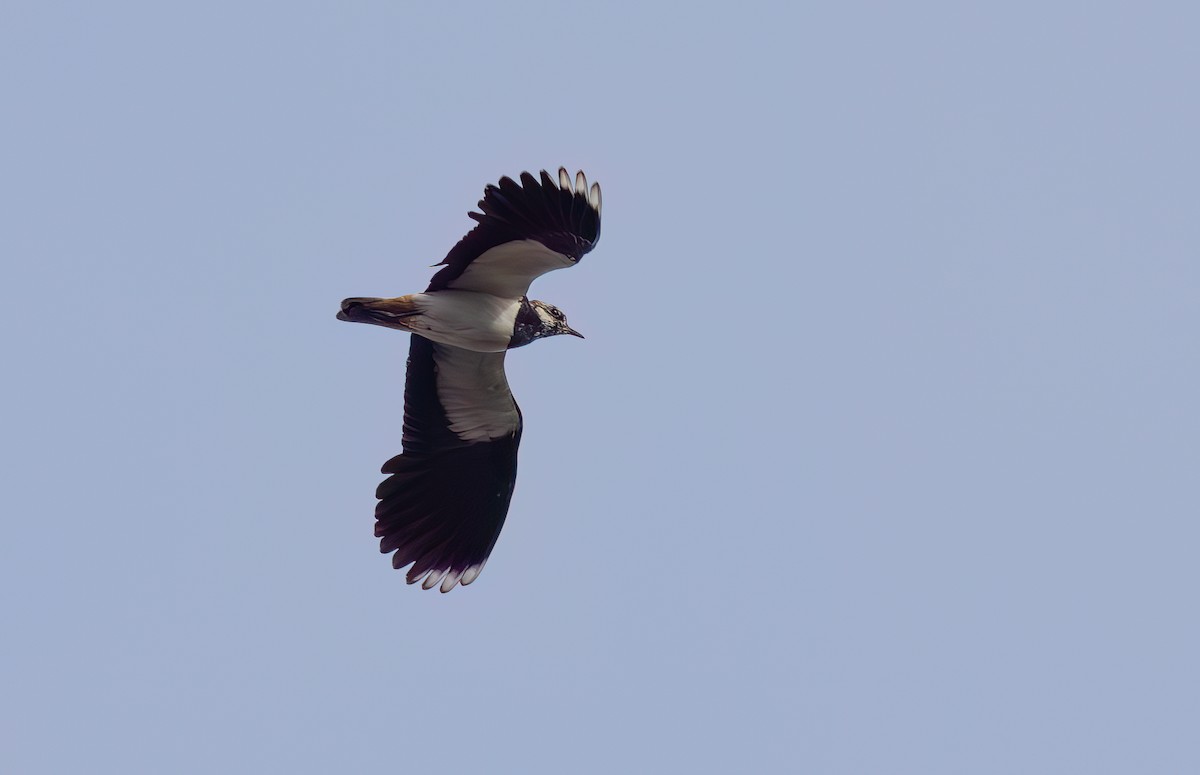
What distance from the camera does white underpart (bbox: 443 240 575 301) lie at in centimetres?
1572

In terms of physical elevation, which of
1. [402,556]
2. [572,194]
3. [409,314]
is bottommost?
[402,556]

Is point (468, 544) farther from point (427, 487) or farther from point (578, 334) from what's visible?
point (578, 334)

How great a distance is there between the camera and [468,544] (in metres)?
17.7

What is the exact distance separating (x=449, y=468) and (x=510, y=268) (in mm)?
2886

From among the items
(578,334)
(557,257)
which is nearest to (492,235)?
(557,257)

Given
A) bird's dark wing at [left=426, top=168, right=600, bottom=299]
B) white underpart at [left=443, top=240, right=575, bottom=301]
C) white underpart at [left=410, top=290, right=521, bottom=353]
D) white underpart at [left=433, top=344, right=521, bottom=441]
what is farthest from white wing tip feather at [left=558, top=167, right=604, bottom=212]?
white underpart at [left=433, top=344, right=521, bottom=441]

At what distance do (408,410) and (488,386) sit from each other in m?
1.00

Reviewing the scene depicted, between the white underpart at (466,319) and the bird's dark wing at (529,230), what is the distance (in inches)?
12.4

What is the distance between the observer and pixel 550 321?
1719cm

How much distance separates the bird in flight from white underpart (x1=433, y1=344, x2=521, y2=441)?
0.5 inches

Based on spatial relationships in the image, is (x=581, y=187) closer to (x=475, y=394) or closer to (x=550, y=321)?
(x=550, y=321)

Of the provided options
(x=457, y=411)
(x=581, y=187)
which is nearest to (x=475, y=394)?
(x=457, y=411)

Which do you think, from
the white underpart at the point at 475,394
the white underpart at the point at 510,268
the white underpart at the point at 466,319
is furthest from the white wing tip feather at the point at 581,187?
the white underpart at the point at 475,394

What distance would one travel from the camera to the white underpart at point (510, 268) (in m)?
15.7
